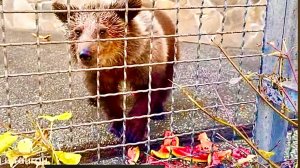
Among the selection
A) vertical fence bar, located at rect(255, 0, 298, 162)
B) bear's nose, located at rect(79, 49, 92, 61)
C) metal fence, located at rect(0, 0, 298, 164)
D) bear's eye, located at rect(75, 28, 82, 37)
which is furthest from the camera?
bear's eye, located at rect(75, 28, 82, 37)

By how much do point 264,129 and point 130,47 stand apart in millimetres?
921

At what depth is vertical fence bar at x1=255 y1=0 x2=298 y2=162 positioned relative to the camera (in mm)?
1971

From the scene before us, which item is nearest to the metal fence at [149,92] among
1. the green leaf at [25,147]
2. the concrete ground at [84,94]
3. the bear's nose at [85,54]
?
the concrete ground at [84,94]

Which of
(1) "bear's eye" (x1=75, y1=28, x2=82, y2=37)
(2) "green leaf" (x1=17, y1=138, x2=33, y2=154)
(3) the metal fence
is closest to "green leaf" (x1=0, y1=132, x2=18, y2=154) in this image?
(2) "green leaf" (x1=17, y1=138, x2=33, y2=154)

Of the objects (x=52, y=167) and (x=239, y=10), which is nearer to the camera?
(x=52, y=167)

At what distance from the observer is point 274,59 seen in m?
2.04

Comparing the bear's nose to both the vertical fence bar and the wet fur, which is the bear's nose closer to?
the wet fur

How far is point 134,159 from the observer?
2.15 metres

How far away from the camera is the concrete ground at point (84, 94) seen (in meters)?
2.46

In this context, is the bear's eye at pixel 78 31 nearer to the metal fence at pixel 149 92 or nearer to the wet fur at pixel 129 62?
the wet fur at pixel 129 62

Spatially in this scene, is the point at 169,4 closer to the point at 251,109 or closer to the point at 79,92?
the point at 79,92

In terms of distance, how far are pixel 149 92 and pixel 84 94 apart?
1.48m

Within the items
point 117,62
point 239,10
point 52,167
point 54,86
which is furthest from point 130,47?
point 239,10

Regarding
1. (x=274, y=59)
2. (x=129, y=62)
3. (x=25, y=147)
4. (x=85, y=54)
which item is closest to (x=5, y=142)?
(x=25, y=147)
